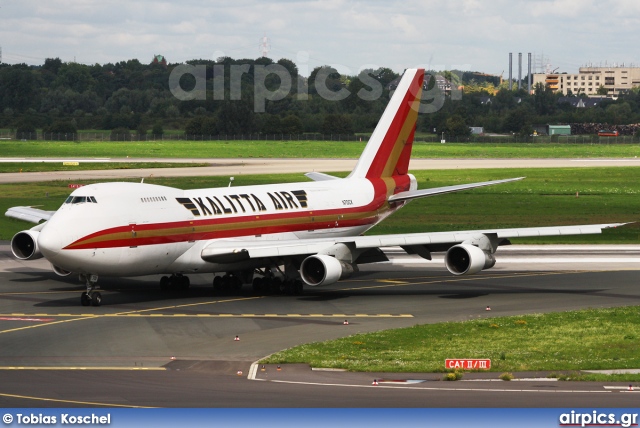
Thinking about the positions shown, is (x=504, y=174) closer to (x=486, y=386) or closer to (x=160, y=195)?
(x=160, y=195)

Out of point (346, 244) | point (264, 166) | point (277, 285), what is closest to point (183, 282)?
point (277, 285)

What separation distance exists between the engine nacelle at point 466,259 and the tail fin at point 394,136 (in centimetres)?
1195

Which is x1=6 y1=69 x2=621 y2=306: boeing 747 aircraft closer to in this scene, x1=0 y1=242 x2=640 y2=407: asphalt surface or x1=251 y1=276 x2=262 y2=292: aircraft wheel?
x1=251 y1=276 x2=262 y2=292: aircraft wheel

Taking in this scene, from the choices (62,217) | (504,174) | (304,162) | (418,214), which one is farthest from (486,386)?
(304,162)

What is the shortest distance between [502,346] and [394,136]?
25.7 metres

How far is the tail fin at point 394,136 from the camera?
5978 centimetres

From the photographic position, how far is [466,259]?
48312 mm

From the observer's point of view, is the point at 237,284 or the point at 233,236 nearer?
the point at 233,236

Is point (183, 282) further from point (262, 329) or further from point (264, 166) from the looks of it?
point (264, 166)

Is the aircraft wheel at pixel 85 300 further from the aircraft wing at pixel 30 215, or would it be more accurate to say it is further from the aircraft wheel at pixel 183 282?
the aircraft wing at pixel 30 215

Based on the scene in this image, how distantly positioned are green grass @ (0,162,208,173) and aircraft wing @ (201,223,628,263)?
94.3 m

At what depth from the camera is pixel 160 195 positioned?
155 ft

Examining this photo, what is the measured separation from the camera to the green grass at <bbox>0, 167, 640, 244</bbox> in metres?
77.1

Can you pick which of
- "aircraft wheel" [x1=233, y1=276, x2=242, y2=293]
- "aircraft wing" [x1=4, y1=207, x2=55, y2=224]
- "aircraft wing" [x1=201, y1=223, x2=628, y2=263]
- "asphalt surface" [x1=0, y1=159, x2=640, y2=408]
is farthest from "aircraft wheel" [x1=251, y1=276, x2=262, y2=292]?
"aircraft wing" [x1=4, y1=207, x2=55, y2=224]
